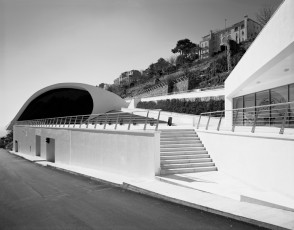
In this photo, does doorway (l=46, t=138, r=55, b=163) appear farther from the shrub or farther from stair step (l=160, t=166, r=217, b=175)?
stair step (l=160, t=166, r=217, b=175)

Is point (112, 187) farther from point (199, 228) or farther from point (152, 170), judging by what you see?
point (199, 228)

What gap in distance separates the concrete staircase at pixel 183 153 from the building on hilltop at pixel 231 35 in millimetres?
59661

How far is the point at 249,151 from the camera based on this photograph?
9.20 m

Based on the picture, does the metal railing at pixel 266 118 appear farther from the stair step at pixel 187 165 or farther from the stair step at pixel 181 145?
the stair step at pixel 187 165

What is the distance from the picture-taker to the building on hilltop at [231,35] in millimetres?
79500

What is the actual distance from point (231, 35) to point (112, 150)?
81728 millimetres

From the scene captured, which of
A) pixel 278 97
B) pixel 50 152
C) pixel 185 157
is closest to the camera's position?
pixel 185 157

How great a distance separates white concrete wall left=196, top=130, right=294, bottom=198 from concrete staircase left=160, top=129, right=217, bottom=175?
62cm

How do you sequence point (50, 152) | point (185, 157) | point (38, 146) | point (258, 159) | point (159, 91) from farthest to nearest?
point (159, 91) → point (38, 146) → point (50, 152) → point (185, 157) → point (258, 159)

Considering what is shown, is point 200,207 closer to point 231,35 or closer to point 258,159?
point 258,159

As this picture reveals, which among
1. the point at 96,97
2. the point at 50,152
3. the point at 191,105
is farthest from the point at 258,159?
the point at 96,97

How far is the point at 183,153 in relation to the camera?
40.3 ft

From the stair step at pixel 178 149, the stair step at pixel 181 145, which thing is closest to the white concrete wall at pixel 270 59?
the stair step at pixel 181 145

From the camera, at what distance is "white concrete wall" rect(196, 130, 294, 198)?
7375 millimetres
